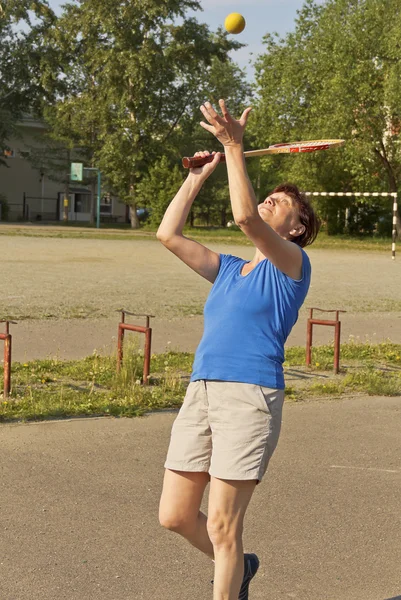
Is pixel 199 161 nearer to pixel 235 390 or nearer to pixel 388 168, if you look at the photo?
pixel 235 390

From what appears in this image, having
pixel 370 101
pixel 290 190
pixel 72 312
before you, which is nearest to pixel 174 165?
pixel 370 101

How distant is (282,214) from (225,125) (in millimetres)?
575

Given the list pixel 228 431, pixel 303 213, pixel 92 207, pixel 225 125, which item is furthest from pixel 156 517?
pixel 92 207

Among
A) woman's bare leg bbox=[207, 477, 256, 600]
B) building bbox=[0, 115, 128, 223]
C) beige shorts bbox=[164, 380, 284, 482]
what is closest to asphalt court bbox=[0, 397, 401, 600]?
woman's bare leg bbox=[207, 477, 256, 600]

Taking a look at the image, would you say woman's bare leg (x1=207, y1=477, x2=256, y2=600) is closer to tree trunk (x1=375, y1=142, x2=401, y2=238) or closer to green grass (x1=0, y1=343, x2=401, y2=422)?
green grass (x1=0, y1=343, x2=401, y2=422)

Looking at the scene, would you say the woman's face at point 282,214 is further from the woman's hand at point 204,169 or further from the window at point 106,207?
the window at point 106,207

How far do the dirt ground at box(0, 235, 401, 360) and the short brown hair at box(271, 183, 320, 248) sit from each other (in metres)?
6.74

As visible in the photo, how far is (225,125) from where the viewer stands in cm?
337

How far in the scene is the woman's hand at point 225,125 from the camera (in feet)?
10.9

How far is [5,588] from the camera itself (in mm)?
4051

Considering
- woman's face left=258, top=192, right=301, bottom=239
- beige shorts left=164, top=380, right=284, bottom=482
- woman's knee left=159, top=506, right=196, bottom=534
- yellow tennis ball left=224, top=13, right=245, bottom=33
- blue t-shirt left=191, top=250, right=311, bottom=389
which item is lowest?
woman's knee left=159, top=506, right=196, bottom=534

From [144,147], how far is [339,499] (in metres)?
57.0

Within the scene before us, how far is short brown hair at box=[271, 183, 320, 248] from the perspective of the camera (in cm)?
386

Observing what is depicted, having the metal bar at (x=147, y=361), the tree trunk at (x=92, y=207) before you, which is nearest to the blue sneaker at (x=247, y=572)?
the metal bar at (x=147, y=361)
